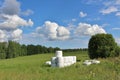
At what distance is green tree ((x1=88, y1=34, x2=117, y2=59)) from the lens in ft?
118

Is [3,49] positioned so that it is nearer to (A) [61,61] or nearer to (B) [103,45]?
(B) [103,45]

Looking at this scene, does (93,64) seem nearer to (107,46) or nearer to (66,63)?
(66,63)

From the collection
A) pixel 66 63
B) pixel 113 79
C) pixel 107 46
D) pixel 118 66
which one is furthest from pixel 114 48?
pixel 113 79

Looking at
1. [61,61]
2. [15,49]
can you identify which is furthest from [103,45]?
[15,49]

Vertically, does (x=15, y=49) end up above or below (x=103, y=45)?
above

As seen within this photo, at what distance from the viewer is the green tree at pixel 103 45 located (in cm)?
3600

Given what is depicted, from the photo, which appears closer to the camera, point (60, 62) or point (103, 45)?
point (60, 62)

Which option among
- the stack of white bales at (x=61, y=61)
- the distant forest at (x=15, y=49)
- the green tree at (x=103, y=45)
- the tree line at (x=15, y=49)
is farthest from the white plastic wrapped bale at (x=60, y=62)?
the tree line at (x=15, y=49)

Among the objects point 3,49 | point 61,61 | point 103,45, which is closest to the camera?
point 61,61

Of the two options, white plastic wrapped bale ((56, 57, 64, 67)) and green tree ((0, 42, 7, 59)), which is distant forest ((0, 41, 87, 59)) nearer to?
green tree ((0, 42, 7, 59))

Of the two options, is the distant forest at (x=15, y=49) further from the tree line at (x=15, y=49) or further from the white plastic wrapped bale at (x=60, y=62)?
the white plastic wrapped bale at (x=60, y=62)

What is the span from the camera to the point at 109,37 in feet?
121

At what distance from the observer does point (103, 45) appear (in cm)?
3644

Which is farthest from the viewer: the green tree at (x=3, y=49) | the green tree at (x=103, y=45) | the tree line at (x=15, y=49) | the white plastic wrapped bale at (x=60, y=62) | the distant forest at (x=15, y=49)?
the tree line at (x=15, y=49)
